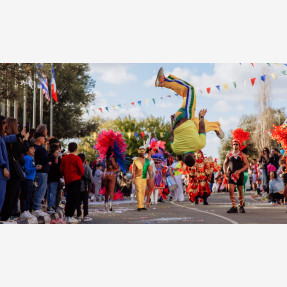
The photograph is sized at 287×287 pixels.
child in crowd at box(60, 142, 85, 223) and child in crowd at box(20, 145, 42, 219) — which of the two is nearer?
child in crowd at box(20, 145, 42, 219)

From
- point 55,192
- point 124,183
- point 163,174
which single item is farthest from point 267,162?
point 55,192

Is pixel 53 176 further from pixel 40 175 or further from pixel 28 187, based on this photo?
pixel 28 187

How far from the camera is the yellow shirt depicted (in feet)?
32.8

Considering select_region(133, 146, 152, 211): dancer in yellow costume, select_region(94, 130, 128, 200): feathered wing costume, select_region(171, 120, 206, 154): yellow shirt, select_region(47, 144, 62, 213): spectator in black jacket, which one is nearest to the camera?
select_region(171, 120, 206, 154): yellow shirt

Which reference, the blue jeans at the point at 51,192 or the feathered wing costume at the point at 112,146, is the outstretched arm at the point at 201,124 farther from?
the feathered wing costume at the point at 112,146

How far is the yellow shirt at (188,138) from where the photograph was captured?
10.0 metres

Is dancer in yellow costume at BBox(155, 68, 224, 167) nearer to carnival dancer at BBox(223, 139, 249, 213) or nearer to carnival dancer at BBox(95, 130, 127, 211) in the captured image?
carnival dancer at BBox(223, 139, 249, 213)

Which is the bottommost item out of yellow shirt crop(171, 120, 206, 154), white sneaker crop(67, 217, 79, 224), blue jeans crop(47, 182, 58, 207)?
white sneaker crop(67, 217, 79, 224)

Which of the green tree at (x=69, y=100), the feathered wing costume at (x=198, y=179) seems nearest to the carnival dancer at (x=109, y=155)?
the feathered wing costume at (x=198, y=179)

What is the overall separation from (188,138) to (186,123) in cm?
28

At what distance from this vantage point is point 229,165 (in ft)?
42.3

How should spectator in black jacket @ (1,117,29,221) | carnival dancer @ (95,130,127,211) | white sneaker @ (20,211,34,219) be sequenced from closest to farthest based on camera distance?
spectator in black jacket @ (1,117,29,221)
white sneaker @ (20,211,34,219)
carnival dancer @ (95,130,127,211)

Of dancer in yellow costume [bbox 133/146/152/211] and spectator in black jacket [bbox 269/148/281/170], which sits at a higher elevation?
spectator in black jacket [bbox 269/148/281/170]

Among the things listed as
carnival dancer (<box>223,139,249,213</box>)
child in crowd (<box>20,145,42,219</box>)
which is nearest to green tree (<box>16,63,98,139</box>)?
carnival dancer (<box>223,139,249,213</box>)
